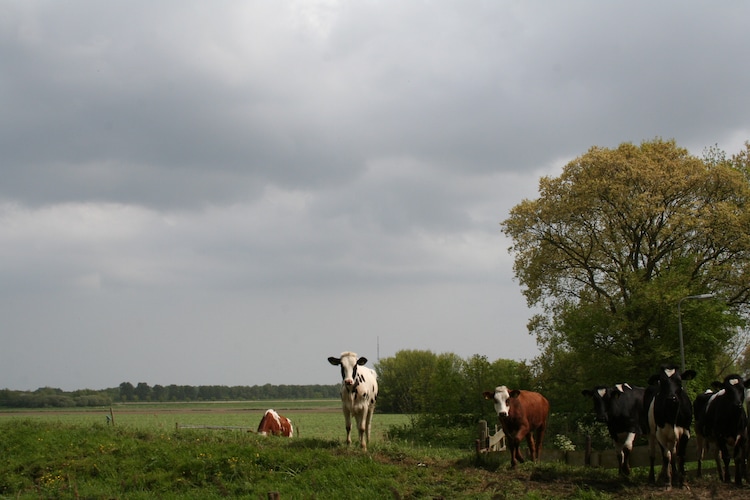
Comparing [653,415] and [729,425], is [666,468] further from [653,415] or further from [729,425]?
[729,425]

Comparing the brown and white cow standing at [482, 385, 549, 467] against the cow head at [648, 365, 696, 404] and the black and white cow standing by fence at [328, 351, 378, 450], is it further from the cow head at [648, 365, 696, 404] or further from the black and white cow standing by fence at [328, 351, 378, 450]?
the cow head at [648, 365, 696, 404]

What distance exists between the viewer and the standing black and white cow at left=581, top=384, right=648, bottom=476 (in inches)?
695

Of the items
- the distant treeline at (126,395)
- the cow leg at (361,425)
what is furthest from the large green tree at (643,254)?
the distant treeline at (126,395)

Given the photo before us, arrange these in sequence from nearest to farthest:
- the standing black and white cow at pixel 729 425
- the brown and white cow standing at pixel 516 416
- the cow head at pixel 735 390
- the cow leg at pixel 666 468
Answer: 1. the cow leg at pixel 666 468
2. the standing black and white cow at pixel 729 425
3. the cow head at pixel 735 390
4. the brown and white cow standing at pixel 516 416

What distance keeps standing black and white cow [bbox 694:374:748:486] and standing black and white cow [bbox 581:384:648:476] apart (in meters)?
1.55

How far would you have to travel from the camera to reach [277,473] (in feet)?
58.6

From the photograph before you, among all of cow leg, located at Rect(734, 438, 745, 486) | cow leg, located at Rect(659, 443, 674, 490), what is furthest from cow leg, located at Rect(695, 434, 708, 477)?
cow leg, located at Rect(659, 443, 674, 490)

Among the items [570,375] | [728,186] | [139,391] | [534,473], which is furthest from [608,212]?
[139,391]

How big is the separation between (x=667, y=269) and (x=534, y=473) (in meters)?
23.7

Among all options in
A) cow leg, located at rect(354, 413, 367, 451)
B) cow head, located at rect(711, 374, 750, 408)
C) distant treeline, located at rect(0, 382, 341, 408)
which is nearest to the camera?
cow head, located at rect(711, 374, 750, 408)

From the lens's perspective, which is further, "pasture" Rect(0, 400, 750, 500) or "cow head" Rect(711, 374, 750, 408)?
"cow head" Rect(711, 374, 750, 408)

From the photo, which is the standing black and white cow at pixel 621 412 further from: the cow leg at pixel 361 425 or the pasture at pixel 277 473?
the cow leg at pixel 361 425

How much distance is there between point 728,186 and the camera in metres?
36.1

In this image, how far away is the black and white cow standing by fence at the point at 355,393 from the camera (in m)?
20.1
